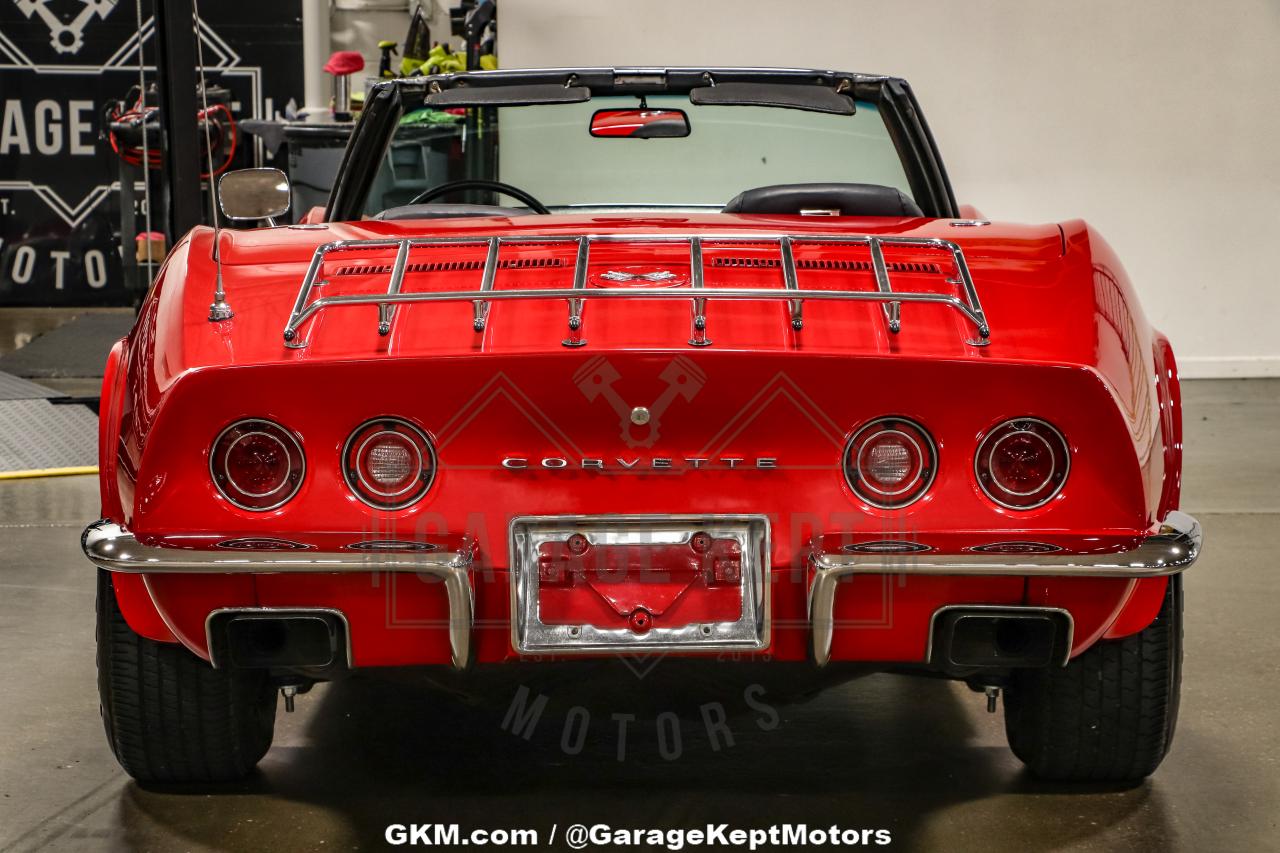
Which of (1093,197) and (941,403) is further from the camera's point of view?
(1093,197)

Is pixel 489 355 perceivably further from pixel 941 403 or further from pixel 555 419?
pixel 941 403

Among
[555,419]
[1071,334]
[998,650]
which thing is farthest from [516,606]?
[1071,334]

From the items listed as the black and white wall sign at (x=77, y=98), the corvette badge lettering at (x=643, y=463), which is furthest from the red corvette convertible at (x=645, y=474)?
the black and white wall sign at (x=77, y=98)

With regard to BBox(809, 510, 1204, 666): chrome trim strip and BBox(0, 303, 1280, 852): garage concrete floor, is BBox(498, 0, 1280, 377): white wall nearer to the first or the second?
BBox(0, 303, 1280, 852): garage concrete floor

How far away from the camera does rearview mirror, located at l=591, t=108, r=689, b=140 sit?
10.9ft

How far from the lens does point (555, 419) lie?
204cm

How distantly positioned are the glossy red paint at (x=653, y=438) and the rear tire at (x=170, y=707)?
26 centimetres

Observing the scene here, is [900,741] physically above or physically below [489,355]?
below

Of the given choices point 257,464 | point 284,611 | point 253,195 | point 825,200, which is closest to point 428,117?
point 253,195

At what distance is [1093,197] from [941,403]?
21.7ft

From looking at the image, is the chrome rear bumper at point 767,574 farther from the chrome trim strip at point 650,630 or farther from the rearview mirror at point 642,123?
the rearview mirror at point 642,123

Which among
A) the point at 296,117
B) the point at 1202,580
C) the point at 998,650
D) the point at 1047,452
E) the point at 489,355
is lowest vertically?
the point at 1202,580

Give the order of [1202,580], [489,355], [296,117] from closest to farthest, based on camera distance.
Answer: [489,355] → [1202,580] → [296,117]

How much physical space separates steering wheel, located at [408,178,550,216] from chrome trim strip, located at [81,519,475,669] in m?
1.39
